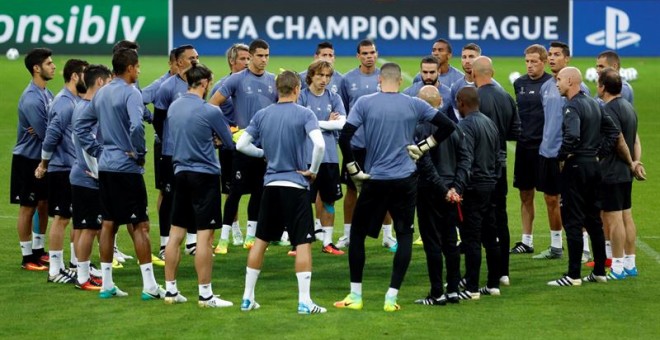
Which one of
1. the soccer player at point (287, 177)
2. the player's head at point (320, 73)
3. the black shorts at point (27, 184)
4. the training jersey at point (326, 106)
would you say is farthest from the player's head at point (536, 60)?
the black shorts at point (27, 184)

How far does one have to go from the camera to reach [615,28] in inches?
1467

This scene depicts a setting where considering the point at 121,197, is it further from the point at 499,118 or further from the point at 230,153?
the point at 499,118

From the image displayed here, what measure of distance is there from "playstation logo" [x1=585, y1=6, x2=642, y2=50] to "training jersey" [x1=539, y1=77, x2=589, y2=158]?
23.6 m

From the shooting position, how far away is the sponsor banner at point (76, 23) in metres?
36.6

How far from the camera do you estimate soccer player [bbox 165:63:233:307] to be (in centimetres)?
1138

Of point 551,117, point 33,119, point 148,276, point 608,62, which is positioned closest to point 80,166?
point 148,276

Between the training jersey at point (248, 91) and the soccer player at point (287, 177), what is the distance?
10.1 ft

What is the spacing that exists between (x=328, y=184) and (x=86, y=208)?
3.31 meters

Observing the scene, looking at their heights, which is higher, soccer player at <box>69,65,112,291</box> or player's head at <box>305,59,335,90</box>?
player's head at <box>305,59,335,90</box>

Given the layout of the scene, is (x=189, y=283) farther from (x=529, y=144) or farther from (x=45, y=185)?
(x=529, y=144)

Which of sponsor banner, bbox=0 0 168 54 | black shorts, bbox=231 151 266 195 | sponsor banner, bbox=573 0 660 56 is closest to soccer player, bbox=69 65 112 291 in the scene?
black shorts, bbox=231 151 266 195

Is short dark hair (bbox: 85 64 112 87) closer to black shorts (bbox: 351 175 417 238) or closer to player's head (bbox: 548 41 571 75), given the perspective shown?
black shorts (bbox: 351 175 417 238)

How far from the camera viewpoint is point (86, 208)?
12211mm

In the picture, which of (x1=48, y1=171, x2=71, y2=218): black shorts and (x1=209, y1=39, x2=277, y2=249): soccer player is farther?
(x1=209, y1=39, x2=277, y2=249): soccer player
